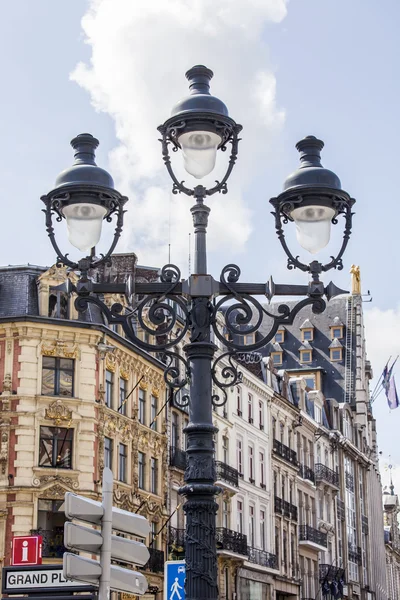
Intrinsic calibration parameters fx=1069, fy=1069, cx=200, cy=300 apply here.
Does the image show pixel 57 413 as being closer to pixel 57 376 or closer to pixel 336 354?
pixel 57 376

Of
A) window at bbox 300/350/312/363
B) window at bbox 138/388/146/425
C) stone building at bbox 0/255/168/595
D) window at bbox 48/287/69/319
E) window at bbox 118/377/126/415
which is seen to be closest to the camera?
stone building at bbox 0/255/168/595

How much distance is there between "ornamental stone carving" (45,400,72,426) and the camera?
4200 cm

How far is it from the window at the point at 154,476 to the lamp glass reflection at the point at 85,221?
38.0m

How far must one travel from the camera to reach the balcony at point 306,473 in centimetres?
6914

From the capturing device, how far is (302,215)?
11.0 m

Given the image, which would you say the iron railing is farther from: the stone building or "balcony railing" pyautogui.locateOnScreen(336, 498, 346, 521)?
the stone building

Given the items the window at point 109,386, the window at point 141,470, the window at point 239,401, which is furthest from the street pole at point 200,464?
the window at point 239,401

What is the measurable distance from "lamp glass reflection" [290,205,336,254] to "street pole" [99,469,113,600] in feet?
10.9

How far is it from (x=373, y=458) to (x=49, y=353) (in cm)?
5997

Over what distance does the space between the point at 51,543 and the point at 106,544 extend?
1283 inches

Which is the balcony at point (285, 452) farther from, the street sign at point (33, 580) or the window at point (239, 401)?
the street sign at point (33, 580)

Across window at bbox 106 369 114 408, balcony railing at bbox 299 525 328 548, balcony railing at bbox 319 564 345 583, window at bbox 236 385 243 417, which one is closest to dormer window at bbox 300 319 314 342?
balcony railing at bbox 299 525 328 548

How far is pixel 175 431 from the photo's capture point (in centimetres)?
5166

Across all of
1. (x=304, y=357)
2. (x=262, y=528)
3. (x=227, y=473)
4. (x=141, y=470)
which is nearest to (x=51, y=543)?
(x=141, y=470)
